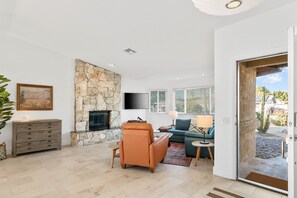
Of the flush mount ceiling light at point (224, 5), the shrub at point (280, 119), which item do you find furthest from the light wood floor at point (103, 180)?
the flush mount ceiling light at point (224, 5)

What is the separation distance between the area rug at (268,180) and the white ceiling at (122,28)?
9.09 feet

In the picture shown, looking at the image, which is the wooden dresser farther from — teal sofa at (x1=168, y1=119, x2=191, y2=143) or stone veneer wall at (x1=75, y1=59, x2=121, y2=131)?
teal sofa at (x1=168, y1=119, x2=191, y2=143)

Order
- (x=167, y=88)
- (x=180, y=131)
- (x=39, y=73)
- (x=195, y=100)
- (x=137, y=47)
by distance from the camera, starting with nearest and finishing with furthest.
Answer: (x=137, y=47), (x=39, y=73), (x=180, y=131), (x=195, y=100), (x=167, y=88)

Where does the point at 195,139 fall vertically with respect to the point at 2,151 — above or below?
above

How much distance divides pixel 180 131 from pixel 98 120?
3104mm

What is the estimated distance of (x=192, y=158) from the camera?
4348 millimetres

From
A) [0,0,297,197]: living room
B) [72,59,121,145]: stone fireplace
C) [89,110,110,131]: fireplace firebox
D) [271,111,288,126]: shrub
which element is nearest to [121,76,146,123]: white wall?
[72,59,121,145]: stone fireplace

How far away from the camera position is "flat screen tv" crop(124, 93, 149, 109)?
7.75 meters

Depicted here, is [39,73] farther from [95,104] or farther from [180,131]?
[180,131]

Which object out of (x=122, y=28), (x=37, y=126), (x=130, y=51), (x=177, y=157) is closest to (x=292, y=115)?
A: (x=177, y=157)

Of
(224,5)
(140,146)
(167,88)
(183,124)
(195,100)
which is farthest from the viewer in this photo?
(167,88)

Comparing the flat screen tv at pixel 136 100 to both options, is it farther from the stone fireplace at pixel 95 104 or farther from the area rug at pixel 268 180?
the area rug at pixel 268 180

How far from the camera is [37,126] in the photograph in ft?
16.1

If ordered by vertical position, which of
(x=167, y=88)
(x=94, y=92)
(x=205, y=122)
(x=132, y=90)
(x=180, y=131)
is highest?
(x=167, y=88)
